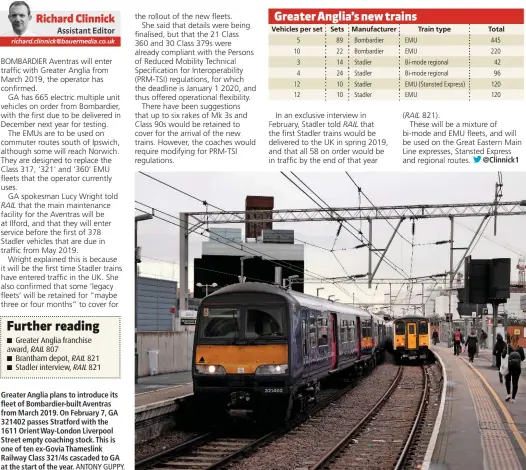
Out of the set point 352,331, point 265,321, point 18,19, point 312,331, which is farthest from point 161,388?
point 18,19

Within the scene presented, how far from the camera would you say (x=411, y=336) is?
41062mm

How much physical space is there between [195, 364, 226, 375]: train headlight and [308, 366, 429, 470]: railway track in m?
2.66

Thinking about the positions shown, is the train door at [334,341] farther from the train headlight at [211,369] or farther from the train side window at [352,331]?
the train headlight at [211,369]

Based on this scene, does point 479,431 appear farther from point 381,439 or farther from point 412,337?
point 412,337

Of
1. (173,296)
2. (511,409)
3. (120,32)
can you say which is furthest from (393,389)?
(173,296)

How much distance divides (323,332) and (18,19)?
458 inches

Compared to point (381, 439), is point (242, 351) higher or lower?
higher

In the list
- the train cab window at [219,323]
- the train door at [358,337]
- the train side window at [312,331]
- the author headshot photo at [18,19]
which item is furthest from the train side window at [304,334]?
the train door at [358,337]

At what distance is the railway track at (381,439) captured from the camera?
12.1 m

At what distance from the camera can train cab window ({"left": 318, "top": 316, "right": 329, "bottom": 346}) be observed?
61.0 ft

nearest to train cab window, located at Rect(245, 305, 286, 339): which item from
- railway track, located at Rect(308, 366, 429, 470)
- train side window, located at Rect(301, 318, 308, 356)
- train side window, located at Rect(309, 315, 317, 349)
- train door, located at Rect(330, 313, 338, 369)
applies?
train side window, located at Rect(301, 318, 308, 356)

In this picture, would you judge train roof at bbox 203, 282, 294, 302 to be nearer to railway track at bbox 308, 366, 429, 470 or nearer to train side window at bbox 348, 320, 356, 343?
railway track at bbox 308, 366, 429, 470

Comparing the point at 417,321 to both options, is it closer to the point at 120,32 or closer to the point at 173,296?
the point at 173,296

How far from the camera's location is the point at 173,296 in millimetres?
58469
